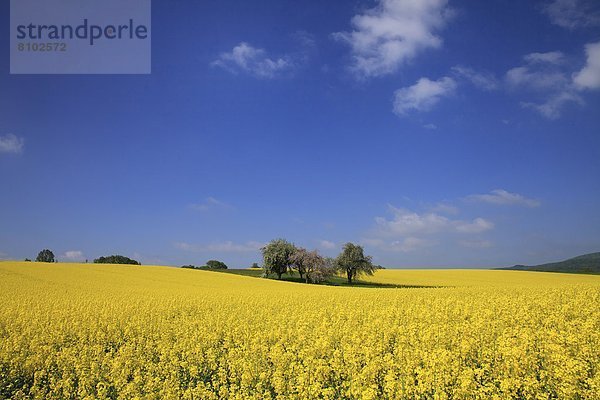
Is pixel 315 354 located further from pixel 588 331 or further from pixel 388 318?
pixel 588 331

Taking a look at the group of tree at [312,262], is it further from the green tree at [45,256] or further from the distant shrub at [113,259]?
the green tree at [45,256]

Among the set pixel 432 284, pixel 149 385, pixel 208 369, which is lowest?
pixel 432 284

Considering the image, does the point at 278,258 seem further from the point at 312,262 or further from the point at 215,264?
the point at 215,264

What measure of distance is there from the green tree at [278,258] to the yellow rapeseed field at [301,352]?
39.6 meters

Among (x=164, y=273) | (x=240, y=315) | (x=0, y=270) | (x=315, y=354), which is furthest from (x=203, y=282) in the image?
(x=315, y=354)

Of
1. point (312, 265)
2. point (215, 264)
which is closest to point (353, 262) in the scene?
point (312, 265)

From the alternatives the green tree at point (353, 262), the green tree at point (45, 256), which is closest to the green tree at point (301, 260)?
the green tree at point (353, 262)

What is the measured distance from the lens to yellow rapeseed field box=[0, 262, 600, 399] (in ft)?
20.6

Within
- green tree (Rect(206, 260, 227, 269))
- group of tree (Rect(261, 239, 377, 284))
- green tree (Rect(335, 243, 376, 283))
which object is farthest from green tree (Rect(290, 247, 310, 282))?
green tree (Rect(206, 260, 227, 269))

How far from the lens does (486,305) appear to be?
15094 millimetres

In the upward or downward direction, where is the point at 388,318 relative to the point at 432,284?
upward

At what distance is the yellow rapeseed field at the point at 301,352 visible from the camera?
20.6 feet

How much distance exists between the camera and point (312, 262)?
5681 centimetres

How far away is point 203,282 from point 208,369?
3203 cm
